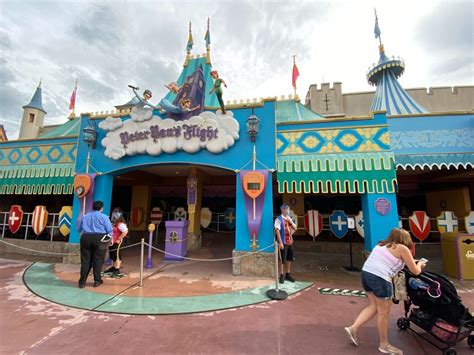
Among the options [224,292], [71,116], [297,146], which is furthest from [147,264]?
[71,116]

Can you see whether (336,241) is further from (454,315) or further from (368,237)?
(454,315)

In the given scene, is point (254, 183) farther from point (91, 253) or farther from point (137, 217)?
point (137, 217)

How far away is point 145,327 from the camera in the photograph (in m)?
3.38

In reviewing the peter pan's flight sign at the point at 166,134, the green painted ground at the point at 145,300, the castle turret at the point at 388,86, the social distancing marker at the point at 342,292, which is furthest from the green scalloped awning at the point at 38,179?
the castle turret at the point at 388,86

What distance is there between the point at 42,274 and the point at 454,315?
8.59 metres

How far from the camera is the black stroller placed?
2695mm

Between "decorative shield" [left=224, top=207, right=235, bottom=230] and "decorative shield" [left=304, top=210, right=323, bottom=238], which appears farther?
"decorative shield" [left=224, top=207, right=235, bottom=230]

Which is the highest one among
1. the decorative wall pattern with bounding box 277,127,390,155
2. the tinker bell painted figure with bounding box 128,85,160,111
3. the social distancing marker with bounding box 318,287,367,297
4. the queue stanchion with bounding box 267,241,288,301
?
the tinker bell painted figure with bounding box 128,85,160,111

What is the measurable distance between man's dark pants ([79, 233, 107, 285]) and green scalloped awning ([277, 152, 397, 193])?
15.8 feet

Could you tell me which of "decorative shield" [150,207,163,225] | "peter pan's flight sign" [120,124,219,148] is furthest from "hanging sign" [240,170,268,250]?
"decorative shield" [150,207,163,225]

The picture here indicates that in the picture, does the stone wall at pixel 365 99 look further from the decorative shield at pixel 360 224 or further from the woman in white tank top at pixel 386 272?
the woman in white tank top at pixel 386 272

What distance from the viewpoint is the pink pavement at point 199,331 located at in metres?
2.88

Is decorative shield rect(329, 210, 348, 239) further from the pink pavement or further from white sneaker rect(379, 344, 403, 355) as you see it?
white sneaker rect(379, 344, 403, 355)

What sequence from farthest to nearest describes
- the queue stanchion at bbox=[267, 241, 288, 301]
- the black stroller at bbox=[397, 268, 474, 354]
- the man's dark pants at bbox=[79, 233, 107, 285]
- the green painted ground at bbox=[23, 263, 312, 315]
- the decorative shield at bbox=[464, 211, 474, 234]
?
the decorative shield at bbox=[464, 211, 474, 234] → the man's dark pants at bbox=[79, 233, 107, 285] → the queue stanchion at bbox=[267, 241, 288, 301] → the green painted ground at bbox=[23, 263, 312, 315] → the black stroller at bbox=[397, 268, 474, 354]
